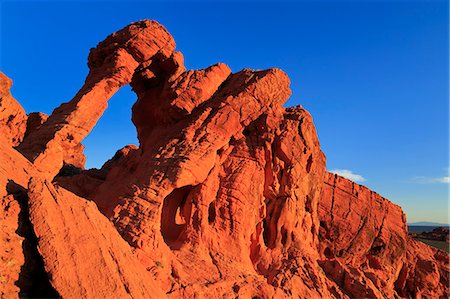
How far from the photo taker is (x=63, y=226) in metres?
10.9

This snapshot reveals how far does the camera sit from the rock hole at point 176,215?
20.7m

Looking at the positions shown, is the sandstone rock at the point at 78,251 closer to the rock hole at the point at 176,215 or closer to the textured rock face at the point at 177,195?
the textured rock face at the point at 177,195

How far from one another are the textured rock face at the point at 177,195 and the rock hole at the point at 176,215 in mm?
60

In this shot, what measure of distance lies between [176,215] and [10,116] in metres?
23.0

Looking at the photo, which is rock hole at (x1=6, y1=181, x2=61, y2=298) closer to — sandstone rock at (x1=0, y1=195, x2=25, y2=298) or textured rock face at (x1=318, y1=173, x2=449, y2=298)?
sandstone rock at (x1=0, y1=195, x2=25, y2=298)

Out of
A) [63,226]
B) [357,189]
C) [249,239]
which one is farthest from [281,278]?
[357,189]

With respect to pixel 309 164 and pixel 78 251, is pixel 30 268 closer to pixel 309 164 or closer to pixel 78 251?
pixel 78 251

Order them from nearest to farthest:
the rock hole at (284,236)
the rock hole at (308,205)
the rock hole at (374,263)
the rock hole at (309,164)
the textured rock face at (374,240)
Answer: the rock hole at (284,236)
the rock hole at (309,164)
the rock hole at (308,205)
the textured rock face at (374,240)
the rock hole at (374,263)

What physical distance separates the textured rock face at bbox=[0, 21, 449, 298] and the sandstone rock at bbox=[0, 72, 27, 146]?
1207 mm

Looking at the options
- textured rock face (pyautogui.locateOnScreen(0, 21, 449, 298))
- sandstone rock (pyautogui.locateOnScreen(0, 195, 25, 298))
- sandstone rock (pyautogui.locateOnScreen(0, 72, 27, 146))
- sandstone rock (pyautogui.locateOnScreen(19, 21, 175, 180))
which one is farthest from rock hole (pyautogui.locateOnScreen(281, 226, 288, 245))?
sandstone rock (pyautogui.locateOnScreen(0, 72, 27, 146))

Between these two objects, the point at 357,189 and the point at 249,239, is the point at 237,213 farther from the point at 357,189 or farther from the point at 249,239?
the point at 357,189

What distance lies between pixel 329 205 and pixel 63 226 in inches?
1090

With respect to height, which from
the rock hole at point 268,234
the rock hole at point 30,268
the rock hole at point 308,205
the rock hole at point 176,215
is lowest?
the rock hole at point 30,268

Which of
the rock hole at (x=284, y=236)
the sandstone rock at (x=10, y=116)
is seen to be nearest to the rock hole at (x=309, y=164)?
the rock hole at (x=284, y=236)
